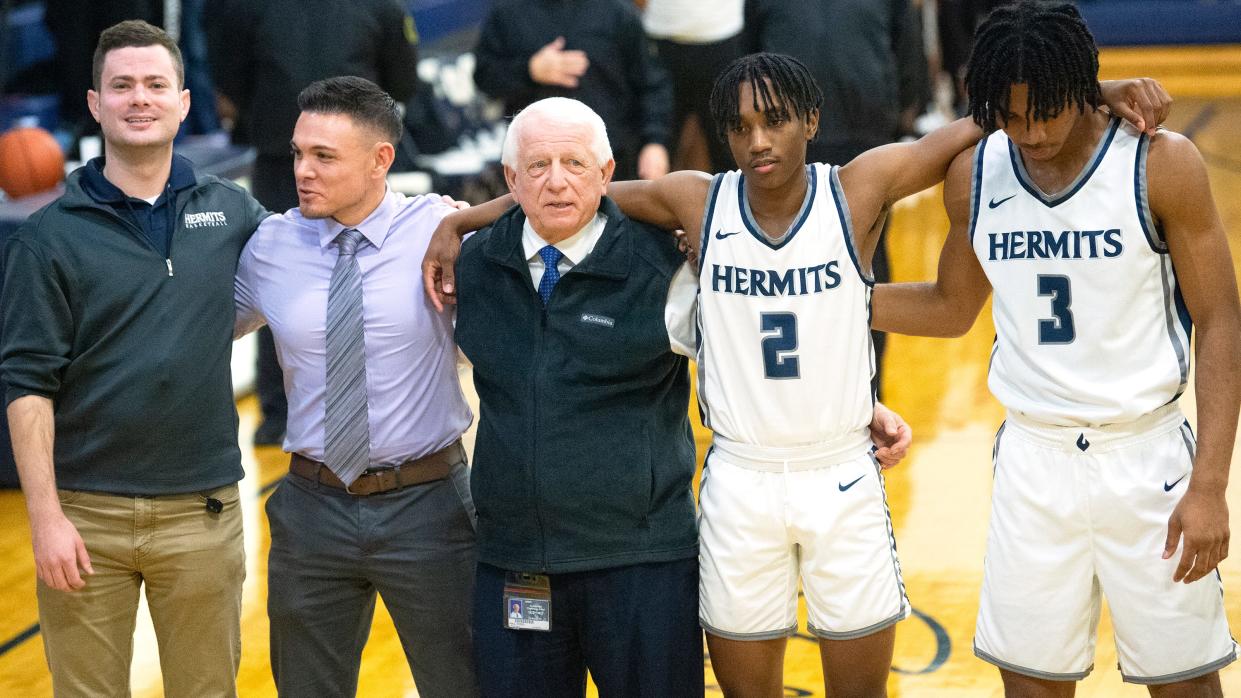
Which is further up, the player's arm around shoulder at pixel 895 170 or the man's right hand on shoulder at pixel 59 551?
the player's arm around shoulder at pixel 895 170

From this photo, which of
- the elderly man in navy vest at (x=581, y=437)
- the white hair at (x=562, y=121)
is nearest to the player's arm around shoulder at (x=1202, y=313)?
the elderly man in navy vest at (x=581, y=437)

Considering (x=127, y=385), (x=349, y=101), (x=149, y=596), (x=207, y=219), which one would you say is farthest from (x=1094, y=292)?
(x=149, y=596)

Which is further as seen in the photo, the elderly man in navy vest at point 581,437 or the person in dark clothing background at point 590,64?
the person in dark clothing background at point 590,64

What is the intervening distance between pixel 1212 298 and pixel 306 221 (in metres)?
2.10

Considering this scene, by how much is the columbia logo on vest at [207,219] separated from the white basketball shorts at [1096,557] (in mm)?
1951

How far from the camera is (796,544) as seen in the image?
351cm

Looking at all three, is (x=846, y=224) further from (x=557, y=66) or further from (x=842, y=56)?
(x=557, y=66)

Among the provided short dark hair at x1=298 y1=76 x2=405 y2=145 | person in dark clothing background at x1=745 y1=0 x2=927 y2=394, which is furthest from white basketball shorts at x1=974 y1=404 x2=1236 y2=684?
person in dark clothing background at x1=745 y1=0 x2=927 y2=394

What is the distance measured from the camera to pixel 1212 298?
333 cm

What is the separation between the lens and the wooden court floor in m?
4.95

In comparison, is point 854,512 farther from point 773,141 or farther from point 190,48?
point 190,48

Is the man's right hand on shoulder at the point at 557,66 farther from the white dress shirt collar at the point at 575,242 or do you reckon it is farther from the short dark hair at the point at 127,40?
the white dress shirt collar at the point at 575,242

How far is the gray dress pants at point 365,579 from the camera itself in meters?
3.76

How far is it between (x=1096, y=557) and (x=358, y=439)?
1688 millimetres
